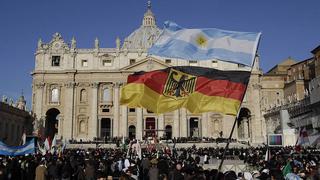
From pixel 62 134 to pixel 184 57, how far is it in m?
60.8

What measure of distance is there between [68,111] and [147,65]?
1573 centimetres

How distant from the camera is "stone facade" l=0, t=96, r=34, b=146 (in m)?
52.6

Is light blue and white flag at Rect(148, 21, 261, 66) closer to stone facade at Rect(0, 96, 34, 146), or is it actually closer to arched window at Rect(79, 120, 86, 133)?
stone facade at Rect(0, 96, 34, 146)

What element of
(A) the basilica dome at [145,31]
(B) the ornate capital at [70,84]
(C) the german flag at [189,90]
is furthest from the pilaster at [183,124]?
(C) the german flag at [189,90]

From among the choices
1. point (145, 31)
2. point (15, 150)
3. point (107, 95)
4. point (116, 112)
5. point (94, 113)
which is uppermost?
point (145, 31)

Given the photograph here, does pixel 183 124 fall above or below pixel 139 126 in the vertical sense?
above

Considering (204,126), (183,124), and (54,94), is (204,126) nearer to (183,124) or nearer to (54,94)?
(183,124)

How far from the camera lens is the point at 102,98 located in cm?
7106

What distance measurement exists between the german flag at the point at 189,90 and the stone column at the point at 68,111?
57.1 m

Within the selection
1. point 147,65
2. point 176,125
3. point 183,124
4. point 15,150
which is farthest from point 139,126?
point 15,150

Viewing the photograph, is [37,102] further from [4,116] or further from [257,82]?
[257,82]

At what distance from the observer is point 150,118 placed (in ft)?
232

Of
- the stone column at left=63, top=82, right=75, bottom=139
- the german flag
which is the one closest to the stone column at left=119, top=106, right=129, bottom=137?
the stone column at left=63, top=82, right=75, bottom=139

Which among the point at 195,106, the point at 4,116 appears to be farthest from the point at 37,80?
the point at 195,106
